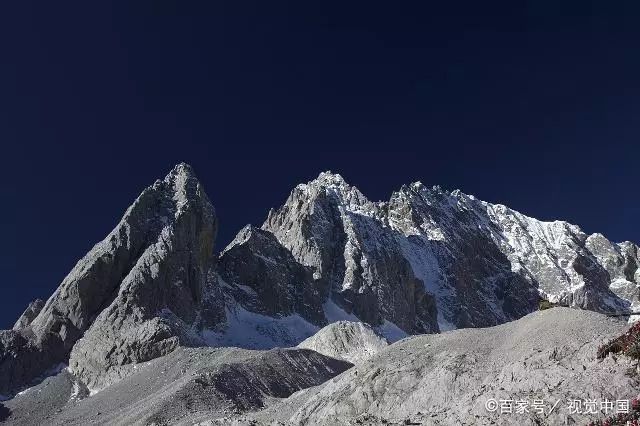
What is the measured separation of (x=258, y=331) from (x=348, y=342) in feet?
156

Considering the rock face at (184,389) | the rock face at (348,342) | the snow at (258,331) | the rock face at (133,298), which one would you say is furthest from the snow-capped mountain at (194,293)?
the rock face at (348,342)

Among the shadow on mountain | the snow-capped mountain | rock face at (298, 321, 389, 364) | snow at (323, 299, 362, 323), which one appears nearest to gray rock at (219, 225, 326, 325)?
the snow-capped mountain

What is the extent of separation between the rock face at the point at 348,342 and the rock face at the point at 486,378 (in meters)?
53.4

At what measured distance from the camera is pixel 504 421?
18.0 m

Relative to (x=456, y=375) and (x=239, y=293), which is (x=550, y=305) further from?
(x=239, y=293)

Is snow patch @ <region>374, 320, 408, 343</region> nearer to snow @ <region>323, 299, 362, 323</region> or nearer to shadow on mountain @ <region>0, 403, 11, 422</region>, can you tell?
snow @ <region>323, 299, 362, 323</region>

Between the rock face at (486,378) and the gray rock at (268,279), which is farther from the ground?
the gray rock at (268,279)

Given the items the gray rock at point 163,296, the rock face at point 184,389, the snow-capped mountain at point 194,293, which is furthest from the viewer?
the snow-capped mountain at point 194,293

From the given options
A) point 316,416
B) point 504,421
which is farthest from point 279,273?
point 504,421

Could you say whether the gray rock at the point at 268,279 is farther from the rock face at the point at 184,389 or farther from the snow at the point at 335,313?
the rock face at the point at 184,389

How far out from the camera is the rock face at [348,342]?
279 feet

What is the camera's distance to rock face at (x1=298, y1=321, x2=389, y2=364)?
85000 millimetres

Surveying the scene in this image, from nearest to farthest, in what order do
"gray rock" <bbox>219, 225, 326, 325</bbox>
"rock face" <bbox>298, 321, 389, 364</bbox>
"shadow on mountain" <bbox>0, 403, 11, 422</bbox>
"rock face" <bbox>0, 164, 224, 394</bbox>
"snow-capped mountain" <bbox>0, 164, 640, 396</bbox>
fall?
"shadow on mountain" <bbox>0, 403, 11, 422</bbox> < "rock face" <bbox>298, 321, 389, 364</bbox> < "rock face" <bbox>0, 164, 224, 394</bbox> < "snow-capped mountain" <bbox>0, 164, 640, 396</bbox> < "gray rock" <bbox>219, 225, 326, 325</bbox>

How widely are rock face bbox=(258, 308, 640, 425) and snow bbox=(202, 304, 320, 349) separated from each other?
296ft
